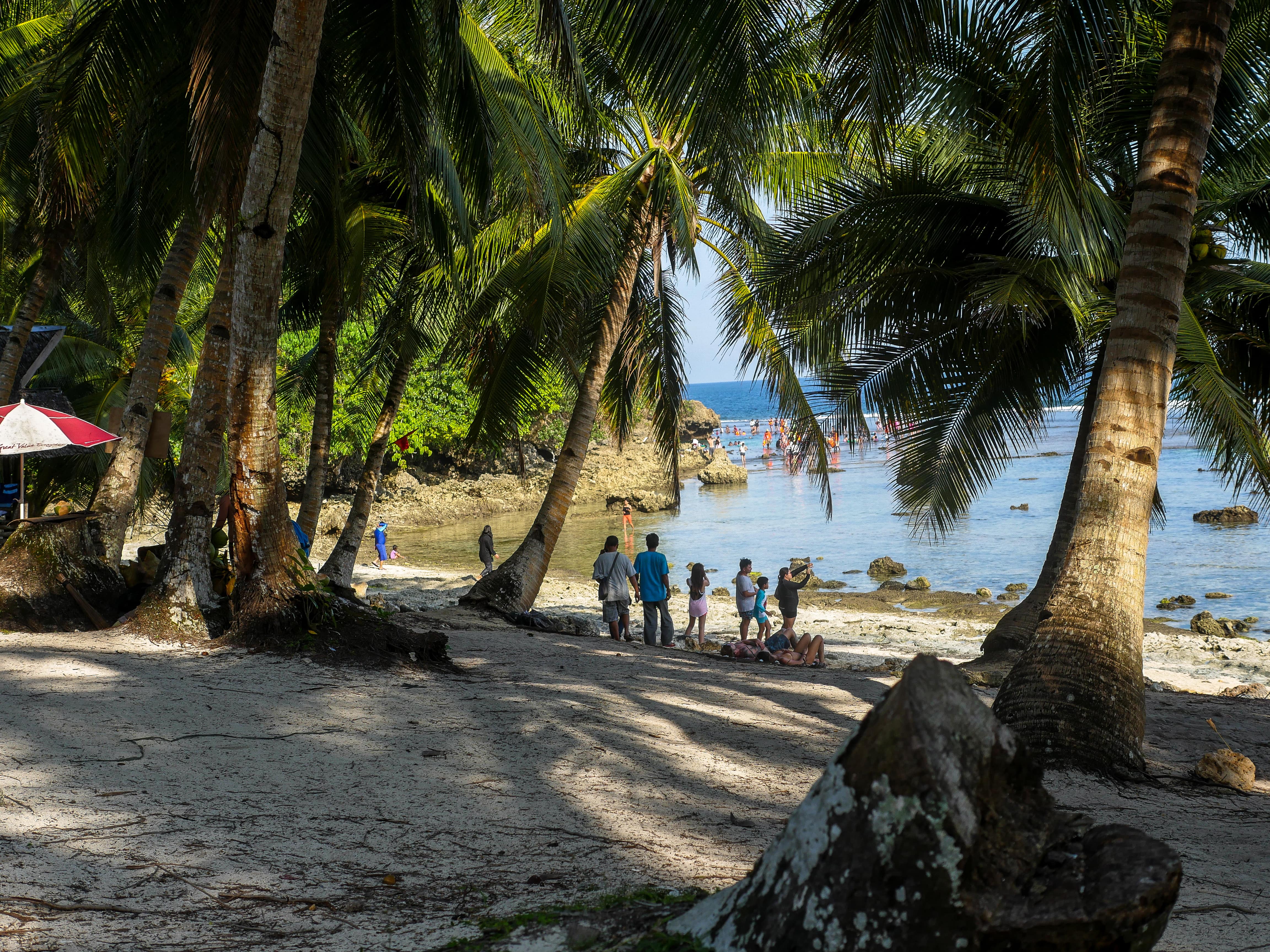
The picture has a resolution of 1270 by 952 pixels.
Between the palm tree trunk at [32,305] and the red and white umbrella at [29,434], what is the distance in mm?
2348

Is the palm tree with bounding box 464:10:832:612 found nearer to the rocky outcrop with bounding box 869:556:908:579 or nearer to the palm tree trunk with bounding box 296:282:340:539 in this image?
the palm tree trunk with bounding box 296:282:340:539

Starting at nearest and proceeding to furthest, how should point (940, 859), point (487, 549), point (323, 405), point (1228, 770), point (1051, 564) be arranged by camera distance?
point (940, 859), point (1228, 770), point (1051, 564), point (323, 405), point (487, 549)

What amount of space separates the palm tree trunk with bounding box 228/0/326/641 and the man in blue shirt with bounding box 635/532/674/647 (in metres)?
5.97

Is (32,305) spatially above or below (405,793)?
above

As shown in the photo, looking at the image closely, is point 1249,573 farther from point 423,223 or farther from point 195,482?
point 195,482

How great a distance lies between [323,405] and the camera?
1272 centimetres

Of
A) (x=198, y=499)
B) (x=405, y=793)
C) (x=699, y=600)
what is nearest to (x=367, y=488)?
(x=699, y=600)

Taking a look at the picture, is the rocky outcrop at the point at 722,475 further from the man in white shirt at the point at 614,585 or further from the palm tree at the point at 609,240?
the man in white shirt at the point at 614,585

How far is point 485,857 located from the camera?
3.54 metres

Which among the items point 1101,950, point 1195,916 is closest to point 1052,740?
point 1195,916

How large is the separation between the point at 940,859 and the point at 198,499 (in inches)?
259

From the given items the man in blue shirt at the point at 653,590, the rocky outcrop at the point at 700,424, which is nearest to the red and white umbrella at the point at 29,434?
the man in blue shirt at the point at 653,590

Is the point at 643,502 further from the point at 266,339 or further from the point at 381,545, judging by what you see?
the point at 266,339

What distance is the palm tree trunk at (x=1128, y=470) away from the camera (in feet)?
18.4
